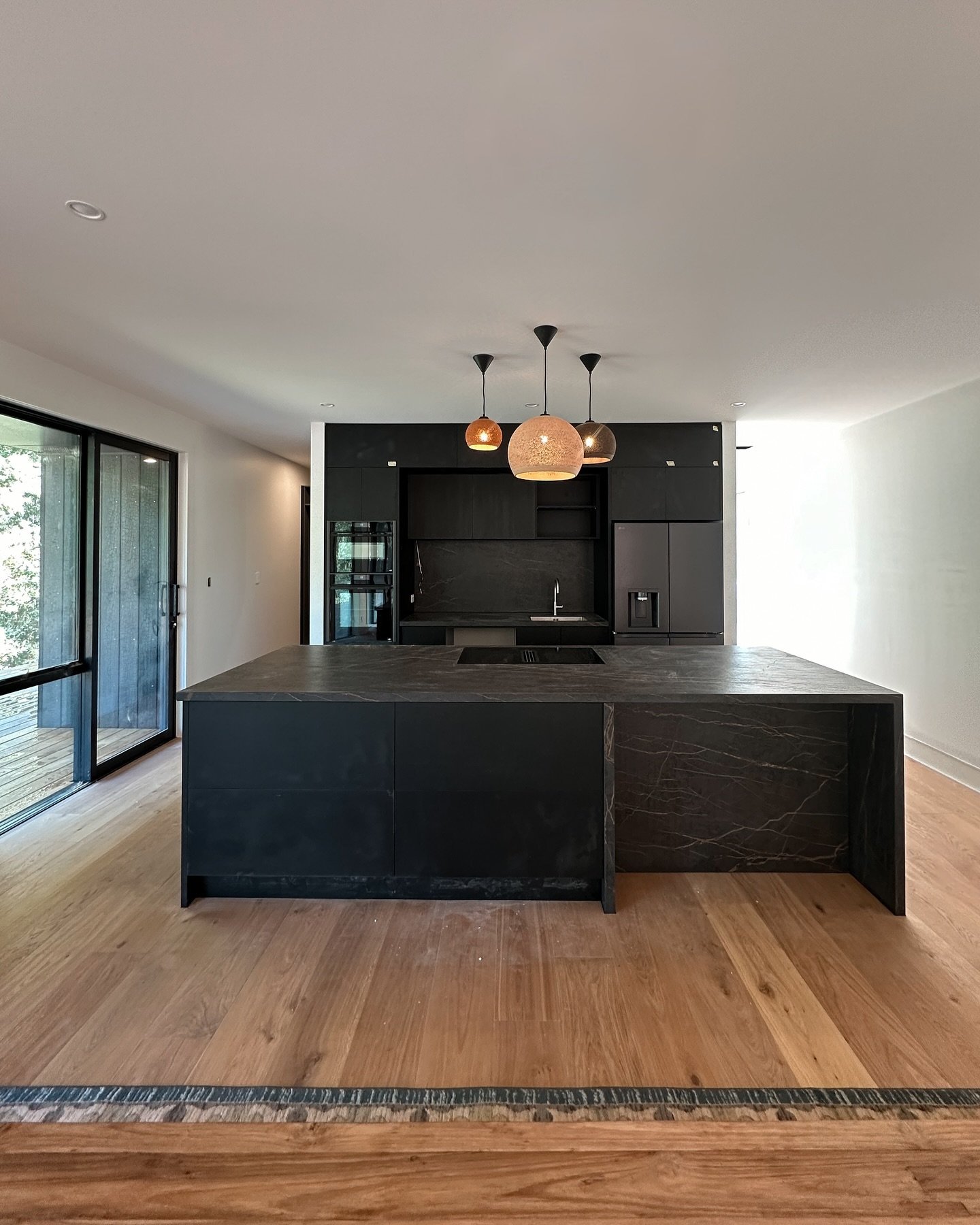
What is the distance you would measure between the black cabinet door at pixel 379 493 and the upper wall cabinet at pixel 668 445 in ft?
6.09

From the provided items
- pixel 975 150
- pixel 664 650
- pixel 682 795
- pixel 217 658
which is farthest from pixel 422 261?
pixel 217 658

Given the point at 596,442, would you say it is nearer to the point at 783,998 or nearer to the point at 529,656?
the point at 529,656

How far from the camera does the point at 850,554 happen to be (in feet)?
19.0

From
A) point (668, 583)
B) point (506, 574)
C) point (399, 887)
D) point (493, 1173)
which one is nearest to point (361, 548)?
point (506, 574)

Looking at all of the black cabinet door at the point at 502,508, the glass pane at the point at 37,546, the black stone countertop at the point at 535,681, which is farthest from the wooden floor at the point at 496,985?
the black cabinet door at the point at 502,508

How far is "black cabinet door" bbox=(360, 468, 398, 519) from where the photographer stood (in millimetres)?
5551

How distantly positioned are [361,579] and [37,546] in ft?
7.44

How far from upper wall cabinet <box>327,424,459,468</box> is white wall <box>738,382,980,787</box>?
260 cm

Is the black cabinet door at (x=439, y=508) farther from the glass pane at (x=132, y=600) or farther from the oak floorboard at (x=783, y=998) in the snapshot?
the oak floorboard at (x=783, y=998)

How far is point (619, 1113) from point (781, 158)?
2585 mm

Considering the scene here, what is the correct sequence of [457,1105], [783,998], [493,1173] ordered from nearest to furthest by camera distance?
[493,1173] → [457,1105] → [783,998]

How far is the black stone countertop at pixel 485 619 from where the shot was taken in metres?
5.41

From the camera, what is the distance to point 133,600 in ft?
16.0

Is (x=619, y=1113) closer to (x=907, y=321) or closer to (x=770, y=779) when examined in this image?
(x=770, y=779)
